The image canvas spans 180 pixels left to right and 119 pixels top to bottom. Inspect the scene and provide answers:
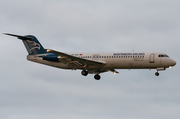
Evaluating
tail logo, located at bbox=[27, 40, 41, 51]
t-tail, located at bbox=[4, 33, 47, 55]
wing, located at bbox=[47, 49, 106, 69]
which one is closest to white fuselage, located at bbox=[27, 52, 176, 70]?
wing, located at bbox=[47, 49, 106, 69]

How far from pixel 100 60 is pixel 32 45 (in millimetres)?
12056

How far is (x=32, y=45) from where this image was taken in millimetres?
54719

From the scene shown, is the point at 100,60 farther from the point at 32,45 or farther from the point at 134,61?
the point at 32,45

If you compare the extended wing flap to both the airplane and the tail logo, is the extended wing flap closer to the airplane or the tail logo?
the airplane

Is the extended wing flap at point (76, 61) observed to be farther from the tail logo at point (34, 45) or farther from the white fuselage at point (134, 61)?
the tail logo at point (34, 45)

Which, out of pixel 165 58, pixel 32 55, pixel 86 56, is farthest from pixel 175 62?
pixel 32 55

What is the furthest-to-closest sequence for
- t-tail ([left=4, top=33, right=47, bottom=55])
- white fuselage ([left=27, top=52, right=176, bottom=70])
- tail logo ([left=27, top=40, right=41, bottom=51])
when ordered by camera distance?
tail logo ([left=27, top=40, right=41, bottom=51]) < t-tail ([left=4, top=33, right=47, bottom=55]) < white fuselage ([left=27, top=52, right=176, bottom=70])

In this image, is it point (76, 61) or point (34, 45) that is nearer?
point (76, 61)

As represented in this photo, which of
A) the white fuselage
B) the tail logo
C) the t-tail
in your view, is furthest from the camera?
the tail logo

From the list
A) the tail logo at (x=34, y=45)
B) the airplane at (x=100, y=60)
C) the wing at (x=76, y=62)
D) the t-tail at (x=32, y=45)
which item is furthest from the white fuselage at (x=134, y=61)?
the tail logo at (x=34, y=45)

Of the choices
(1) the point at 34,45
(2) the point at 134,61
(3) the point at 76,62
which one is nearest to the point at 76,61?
(3) the point at 76,62

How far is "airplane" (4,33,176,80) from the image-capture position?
48344 millimetres

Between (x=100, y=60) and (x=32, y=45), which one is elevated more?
(x=32, y=45)

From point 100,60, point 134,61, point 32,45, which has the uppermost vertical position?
point 32,45
